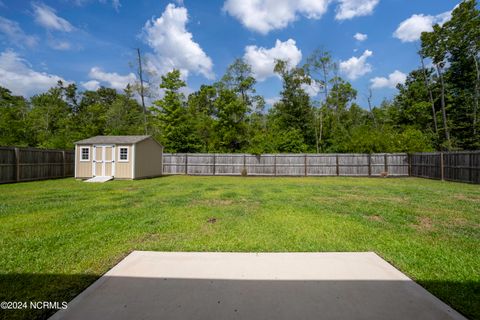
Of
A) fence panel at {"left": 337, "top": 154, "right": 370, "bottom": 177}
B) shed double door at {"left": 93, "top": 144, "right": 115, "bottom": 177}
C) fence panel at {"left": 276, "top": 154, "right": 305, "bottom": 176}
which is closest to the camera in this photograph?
shed double door at {"left": 93, "top": 144, "right": 115, "bottom": 177}

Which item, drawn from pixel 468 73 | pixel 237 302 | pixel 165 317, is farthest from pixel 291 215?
Result: pixel 468 73

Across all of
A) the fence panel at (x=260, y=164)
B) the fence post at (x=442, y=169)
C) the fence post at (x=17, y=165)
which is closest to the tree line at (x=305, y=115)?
the fence panel at (x=260, y=164)

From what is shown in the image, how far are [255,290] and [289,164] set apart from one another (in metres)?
15.6

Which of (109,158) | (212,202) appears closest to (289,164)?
(212,202)

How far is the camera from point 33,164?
12203mm

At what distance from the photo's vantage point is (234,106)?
22.3 meters

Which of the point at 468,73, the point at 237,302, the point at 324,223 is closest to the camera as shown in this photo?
the point at 237,302

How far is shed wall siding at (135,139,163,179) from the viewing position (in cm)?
→ 1383

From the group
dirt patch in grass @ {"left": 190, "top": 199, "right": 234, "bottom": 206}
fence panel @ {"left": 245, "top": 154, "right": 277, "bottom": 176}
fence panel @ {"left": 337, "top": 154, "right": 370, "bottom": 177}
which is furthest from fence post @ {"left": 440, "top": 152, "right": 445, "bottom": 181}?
dirt patch in grass @ {"left": 190, "top": 199, "right": 234, "bottom": 206}

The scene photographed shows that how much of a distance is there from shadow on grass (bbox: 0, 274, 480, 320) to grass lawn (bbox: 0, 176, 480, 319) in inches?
0.9

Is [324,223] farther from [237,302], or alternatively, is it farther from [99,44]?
[99,44]

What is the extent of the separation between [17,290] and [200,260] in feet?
5.81

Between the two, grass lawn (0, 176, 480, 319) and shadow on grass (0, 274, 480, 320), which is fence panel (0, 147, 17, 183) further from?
shadow on grass (0, 274, 480, 320)

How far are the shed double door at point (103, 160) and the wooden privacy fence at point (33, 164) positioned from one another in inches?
99.9
